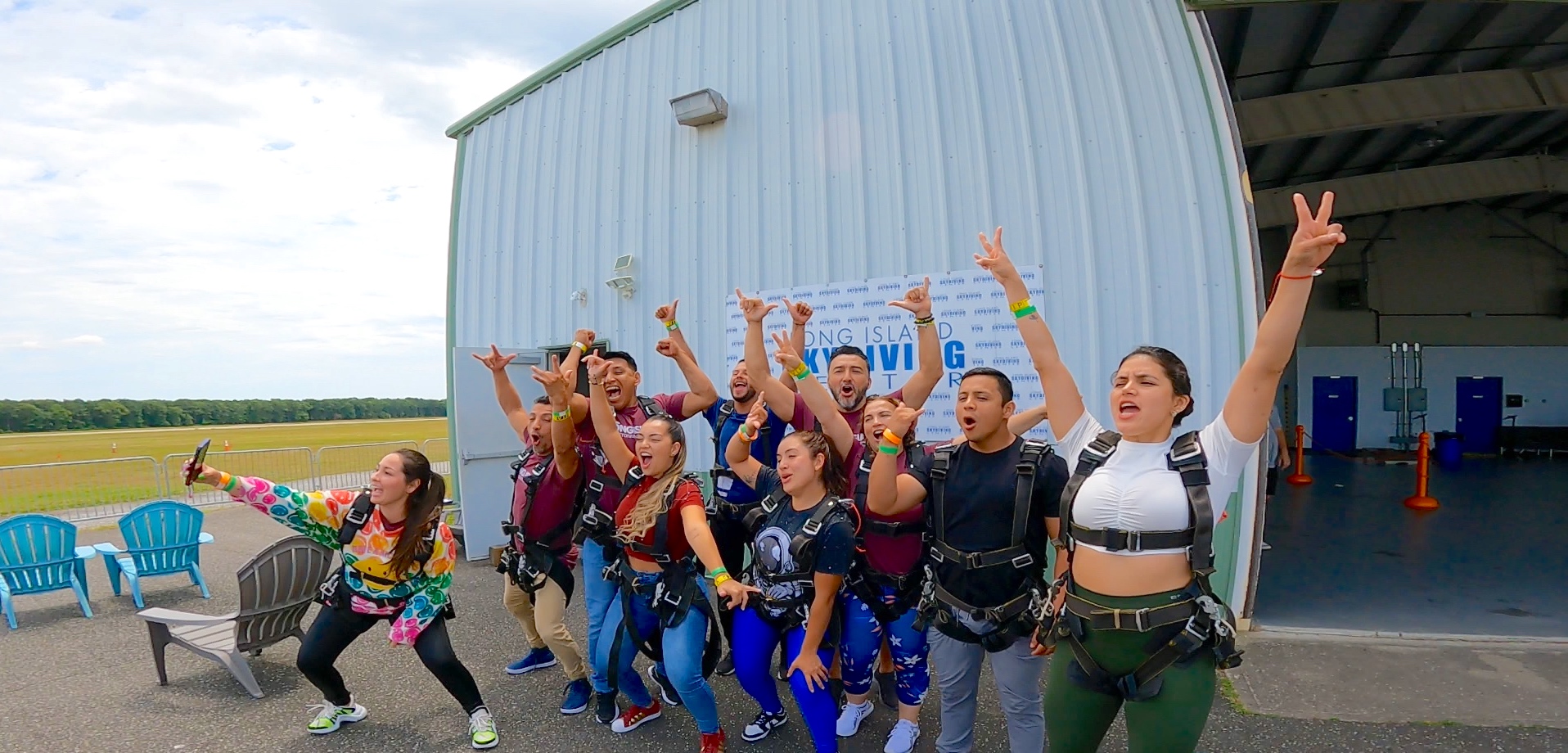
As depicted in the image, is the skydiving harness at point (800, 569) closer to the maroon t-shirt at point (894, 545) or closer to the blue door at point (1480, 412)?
the maroon t-shirt at point (894, 545)

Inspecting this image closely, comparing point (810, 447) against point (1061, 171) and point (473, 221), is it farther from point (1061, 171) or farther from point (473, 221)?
point (473, 221)

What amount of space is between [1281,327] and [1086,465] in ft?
2.20

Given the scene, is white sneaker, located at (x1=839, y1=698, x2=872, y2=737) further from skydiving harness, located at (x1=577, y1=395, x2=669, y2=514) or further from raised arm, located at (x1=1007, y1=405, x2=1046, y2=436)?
raised arm, located at (x1=1007, y1=405, x2=1046, y2=436)

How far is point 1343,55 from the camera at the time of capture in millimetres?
9016

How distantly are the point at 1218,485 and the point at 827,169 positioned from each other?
496 centimetres

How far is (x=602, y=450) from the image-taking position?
4.09 metres

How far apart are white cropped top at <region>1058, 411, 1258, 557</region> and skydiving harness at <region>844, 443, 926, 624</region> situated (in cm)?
108

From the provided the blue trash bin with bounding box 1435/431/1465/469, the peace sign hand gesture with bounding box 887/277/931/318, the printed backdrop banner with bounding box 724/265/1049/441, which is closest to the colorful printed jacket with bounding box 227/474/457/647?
the peace sign hand gesture with bounding box 887/277/931/318

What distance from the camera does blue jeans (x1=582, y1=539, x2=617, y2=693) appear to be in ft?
12.7

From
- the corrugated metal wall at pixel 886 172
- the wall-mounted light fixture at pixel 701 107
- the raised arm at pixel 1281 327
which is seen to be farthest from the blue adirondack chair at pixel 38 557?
the raised arm at pixel 1281 327

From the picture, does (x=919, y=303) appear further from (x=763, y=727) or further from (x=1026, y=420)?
(x=763, y=727)

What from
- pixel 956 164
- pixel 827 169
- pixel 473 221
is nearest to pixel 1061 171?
pixel 956 164

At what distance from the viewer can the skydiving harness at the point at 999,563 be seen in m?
2.81

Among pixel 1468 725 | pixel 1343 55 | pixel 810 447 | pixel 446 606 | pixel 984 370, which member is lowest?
pixel 1468 725
